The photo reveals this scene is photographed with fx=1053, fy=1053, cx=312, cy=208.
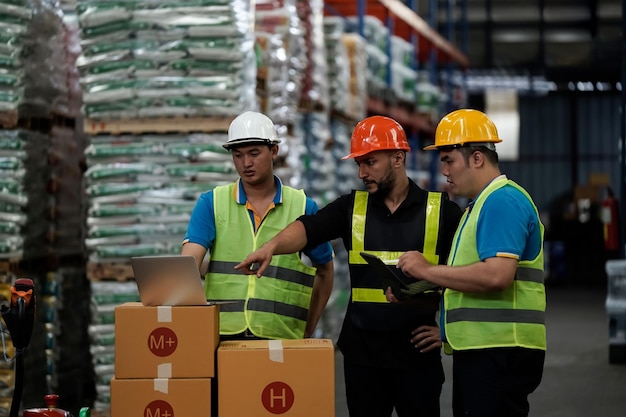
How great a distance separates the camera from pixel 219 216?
475 cm

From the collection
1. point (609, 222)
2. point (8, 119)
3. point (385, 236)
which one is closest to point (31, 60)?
point (8, 119)

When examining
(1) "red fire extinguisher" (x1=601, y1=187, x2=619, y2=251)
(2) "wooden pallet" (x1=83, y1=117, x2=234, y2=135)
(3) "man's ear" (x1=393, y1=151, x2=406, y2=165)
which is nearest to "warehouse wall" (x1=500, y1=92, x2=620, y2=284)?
(1) "red fire extinguisher" (x1=601, y1=187, x2=619, y2=251)

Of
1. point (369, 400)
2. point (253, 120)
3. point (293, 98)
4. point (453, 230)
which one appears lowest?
point (369, 400)

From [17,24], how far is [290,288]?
3.43 meters

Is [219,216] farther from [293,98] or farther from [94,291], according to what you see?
[293,98]

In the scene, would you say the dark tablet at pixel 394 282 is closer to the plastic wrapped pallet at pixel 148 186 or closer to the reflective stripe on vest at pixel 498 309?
the reflective stripe on vest at pixel 498 309

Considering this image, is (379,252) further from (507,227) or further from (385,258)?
(507,227)

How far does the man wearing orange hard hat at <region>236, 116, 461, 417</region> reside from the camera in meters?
4.35

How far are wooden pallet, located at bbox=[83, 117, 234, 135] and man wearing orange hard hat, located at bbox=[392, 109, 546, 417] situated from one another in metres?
3.31

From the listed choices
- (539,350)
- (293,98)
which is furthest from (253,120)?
(293,98)

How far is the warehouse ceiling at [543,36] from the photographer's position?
81.9ft

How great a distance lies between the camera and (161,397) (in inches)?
153

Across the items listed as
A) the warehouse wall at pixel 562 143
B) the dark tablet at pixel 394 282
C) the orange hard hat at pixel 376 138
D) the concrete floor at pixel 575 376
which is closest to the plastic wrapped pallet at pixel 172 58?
the concrete floor at pixel 575 376

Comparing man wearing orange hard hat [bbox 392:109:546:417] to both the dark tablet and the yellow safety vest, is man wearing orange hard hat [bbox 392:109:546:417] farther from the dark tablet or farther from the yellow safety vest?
the yellow safety vest
